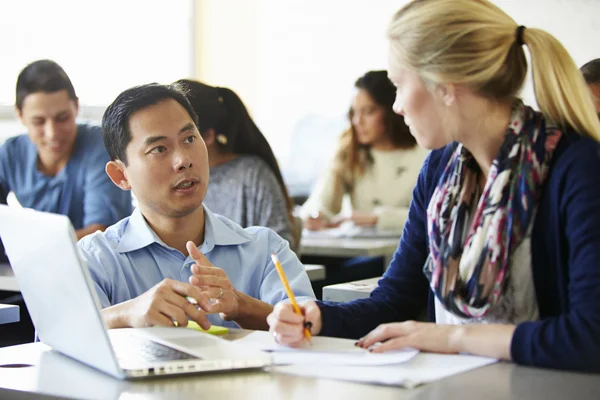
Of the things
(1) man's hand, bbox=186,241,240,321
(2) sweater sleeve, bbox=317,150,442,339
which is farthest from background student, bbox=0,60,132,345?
(2) sweater sleeve, bbox=317,150,442,339

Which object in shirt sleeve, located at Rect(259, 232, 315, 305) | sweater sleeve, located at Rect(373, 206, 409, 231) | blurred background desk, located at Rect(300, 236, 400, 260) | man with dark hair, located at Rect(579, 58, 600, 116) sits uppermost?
man with dark hair, located at Rect(579, 58, 600, 116)

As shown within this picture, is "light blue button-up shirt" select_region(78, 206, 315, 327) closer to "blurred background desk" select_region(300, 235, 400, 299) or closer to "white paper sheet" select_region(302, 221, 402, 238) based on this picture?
"blurred background desk" select_region(300, 235, 400, 299)

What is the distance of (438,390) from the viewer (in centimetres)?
113

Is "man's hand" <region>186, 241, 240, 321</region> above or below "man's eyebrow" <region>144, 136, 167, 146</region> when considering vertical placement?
below

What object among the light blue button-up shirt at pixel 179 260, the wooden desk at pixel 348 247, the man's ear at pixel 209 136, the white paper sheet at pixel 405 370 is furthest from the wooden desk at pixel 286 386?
the wooden desk at pixel 348 247

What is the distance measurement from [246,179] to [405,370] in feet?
7.07

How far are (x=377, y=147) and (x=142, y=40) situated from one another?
1.91 m

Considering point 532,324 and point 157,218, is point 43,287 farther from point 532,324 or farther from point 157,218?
point 532,324

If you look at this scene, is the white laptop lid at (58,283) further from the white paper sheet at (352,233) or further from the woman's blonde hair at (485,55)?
the white paper sheet at (352,233)

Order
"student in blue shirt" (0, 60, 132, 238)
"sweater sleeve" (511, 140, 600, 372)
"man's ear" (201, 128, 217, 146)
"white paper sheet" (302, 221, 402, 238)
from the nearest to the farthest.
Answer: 1. "sweater sleeve" (511, 140, 600, 372)
2. "man's ear" (201, 128, 217, 146)
3. "student in blue shirt" (0, 60, 132, 238)
4. "white paper sheet" (302, 221, 402, 238)

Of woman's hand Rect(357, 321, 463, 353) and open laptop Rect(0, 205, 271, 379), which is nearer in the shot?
open laptop Rect(0, 205, 271, 379)

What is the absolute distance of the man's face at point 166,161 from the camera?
1850mm

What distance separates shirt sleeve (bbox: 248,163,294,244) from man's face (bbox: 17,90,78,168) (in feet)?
2.41

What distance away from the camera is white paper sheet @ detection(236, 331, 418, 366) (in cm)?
129
